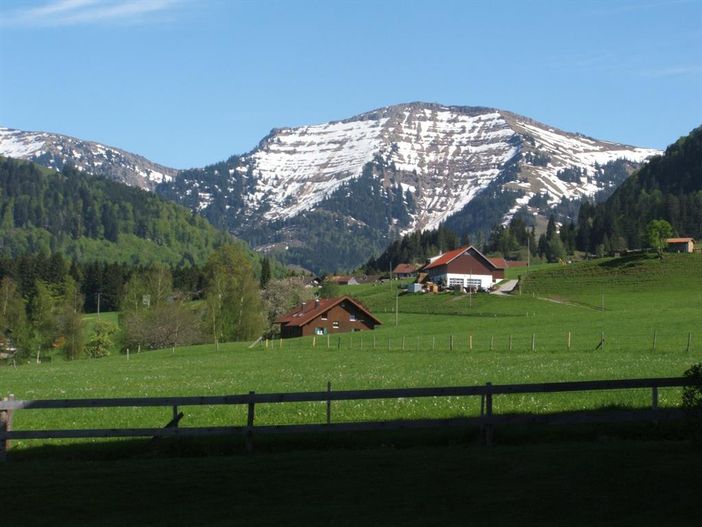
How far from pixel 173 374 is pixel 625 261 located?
11718 centimetres

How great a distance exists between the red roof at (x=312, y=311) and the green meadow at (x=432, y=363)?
4770 millimetres

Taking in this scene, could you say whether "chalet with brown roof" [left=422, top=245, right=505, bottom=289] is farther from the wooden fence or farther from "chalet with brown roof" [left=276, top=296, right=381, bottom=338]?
the wooden fence

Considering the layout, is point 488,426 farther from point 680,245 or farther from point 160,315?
point 680,245

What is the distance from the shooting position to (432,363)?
54.0m

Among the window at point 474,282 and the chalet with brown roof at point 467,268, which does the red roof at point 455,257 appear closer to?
the chalet with brown roof at point 467,268

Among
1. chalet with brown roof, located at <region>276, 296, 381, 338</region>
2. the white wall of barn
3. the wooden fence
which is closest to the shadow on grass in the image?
the wooden fence

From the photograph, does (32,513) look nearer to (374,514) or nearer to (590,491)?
(374,514)

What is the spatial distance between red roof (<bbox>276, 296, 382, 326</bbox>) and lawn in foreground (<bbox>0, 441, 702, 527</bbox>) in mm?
97585

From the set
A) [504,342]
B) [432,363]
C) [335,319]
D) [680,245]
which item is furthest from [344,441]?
[680,245]

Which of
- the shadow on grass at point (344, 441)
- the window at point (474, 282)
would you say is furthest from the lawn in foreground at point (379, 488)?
the window at point (474, 282)

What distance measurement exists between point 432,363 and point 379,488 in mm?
37725

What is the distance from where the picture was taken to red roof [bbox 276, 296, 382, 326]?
118 m

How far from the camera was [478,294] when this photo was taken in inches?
5497

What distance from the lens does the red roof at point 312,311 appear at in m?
118
